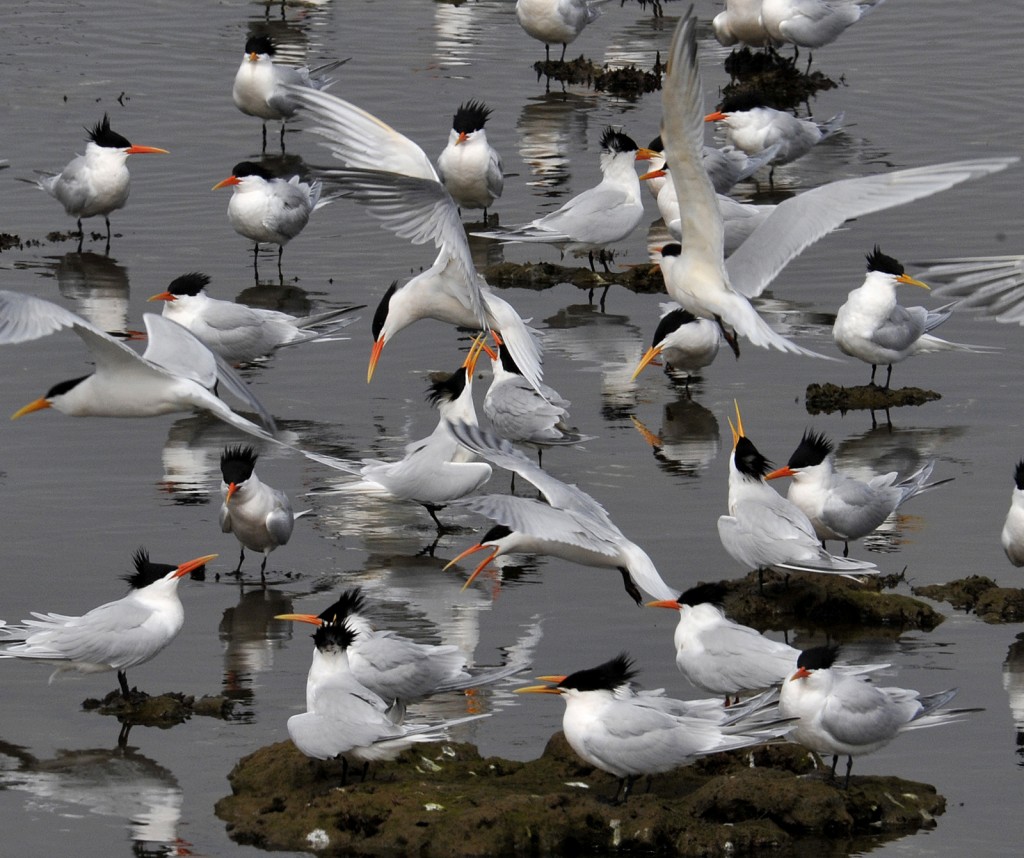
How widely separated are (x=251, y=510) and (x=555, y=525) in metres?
1.66

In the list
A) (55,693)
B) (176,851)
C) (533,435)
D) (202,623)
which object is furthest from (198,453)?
(176,851)

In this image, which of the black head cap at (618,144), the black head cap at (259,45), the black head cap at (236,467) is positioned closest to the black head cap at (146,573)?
the black head cap at (236,467)

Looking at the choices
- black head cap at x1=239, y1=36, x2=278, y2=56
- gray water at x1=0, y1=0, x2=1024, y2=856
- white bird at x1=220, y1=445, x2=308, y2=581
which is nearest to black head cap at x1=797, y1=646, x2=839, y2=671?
gray water at x1=0, y1=0, x2=1024, y2=856

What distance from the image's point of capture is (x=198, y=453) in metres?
11.3

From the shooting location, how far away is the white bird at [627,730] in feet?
22.4

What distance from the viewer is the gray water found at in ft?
24.7

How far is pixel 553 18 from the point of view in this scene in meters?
20.8

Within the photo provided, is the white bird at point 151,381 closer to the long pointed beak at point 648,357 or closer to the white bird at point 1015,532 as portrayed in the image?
the long pointed beak at point 648,357

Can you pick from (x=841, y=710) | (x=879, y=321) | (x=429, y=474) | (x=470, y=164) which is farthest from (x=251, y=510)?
(x=470, y=164)

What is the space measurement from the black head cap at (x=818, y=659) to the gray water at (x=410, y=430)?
2.03 ft

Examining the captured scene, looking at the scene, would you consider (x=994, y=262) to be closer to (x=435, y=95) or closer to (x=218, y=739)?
(x=218, y=739)

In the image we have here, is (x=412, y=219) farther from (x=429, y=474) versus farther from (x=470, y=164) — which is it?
(x=470, y=164)

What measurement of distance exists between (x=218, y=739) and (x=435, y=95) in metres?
13.4

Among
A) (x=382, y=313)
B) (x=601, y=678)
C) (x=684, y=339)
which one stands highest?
(x=601, y=678)
